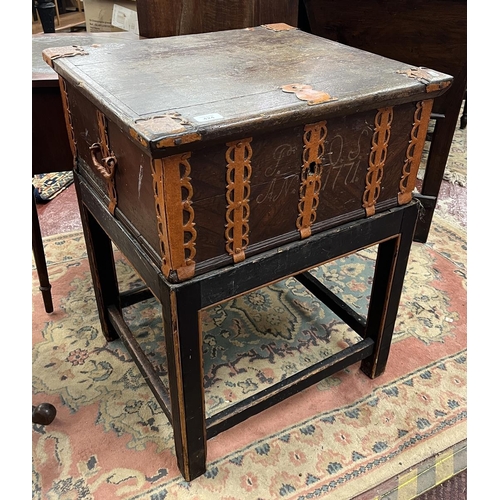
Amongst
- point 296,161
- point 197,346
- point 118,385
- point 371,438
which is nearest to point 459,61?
point 296,161

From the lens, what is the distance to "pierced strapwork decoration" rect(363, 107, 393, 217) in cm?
109

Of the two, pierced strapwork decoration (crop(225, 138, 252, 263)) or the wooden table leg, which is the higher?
pierced strapwork decoration (crop(225, 138, 252, 263))

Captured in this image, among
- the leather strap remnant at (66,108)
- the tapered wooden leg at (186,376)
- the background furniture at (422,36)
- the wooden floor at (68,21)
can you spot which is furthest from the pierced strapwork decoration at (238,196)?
the wooden floor at (68,21)

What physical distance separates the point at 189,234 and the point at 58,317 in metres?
1.06

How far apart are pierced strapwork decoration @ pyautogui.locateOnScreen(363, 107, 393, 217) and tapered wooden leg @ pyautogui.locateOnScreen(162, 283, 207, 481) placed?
0.47 m

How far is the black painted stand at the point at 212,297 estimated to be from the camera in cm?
103

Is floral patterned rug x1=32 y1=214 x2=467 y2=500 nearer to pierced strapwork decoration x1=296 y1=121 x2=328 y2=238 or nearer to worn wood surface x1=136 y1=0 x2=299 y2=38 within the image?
pierced strapwork decoration x1=296 y1=121 x2=328 y2=238

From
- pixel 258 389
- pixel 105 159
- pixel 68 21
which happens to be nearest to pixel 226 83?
pixel 105 159

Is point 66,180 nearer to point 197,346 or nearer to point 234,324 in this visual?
point 234,324

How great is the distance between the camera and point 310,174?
1.06 meters

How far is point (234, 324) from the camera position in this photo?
5.86 feet

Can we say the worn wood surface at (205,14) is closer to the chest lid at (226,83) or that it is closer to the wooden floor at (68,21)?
the chest lid at (226,83)

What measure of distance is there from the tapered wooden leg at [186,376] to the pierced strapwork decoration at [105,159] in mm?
294

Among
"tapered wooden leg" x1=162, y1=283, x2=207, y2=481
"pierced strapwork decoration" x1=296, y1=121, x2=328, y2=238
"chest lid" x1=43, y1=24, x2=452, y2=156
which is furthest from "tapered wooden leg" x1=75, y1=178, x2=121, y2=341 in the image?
"pierced strapwork decoration" x1=296, y1=121, x2=328, y2=238
